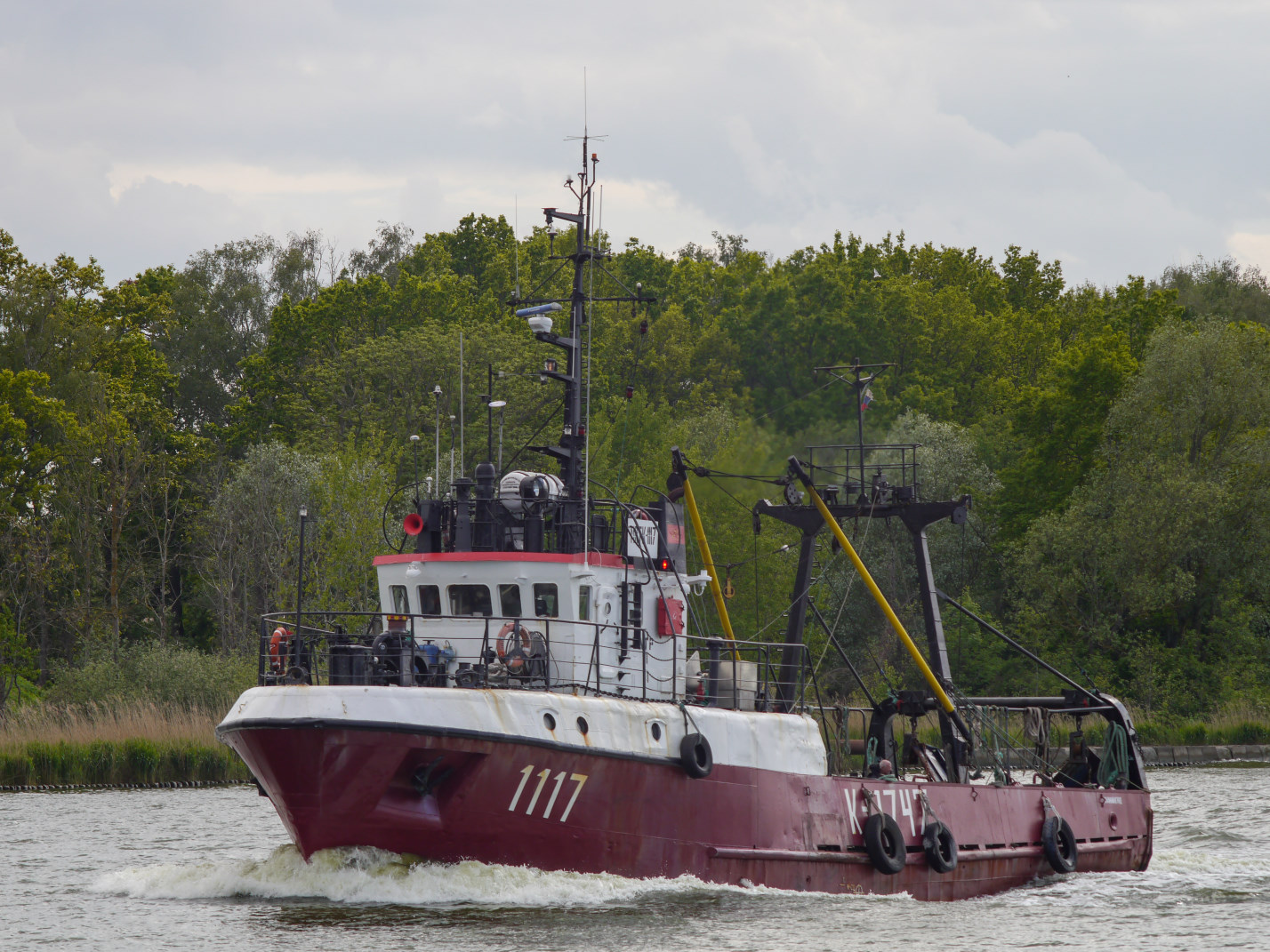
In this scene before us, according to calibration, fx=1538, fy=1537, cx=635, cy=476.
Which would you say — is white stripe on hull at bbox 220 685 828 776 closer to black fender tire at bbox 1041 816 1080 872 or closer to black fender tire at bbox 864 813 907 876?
black fender tire at bbox 864 813 907 876

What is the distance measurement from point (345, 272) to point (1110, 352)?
119 ft

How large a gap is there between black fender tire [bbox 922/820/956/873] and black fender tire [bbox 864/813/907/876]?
502 millimetres

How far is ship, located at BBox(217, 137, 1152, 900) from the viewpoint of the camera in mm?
15375

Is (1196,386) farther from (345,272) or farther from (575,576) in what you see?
(345,272)

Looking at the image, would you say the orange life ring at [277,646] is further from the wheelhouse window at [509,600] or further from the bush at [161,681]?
the bush at [161,681]

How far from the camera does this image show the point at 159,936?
15195mm

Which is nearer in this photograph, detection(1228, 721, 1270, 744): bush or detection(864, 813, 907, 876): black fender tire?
detection(864, 813, 907, 876): black fender tire

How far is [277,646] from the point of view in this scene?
17.0 m

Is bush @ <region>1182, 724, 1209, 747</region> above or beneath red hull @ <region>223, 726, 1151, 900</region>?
beneath

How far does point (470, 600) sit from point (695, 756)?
319 cm

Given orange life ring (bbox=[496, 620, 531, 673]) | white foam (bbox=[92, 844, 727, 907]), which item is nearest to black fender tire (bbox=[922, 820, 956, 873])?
white foam (bbox=[92, 844, 727, 907])

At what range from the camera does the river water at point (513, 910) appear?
14766 millimetres

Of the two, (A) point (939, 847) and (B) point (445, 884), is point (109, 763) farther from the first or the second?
(A) point (939, 847)

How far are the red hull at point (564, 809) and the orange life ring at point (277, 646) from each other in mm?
1101
